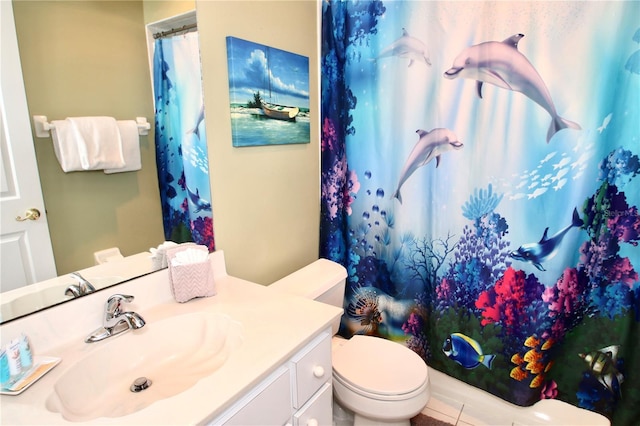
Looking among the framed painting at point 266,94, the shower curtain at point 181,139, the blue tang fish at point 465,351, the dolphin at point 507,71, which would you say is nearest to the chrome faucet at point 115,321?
the shower curtain at point 181,139

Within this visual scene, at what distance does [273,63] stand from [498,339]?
162 centimetres

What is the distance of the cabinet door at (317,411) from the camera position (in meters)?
1.12

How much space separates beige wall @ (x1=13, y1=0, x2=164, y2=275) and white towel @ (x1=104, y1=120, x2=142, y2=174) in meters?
0.02

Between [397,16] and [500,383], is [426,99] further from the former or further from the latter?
[500,383]

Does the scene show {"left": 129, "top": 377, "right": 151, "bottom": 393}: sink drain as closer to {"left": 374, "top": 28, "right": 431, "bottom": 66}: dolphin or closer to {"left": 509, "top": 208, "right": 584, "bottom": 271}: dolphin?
{"left": 509, "top": 208, "right": 584, "bottom": 271}: dolphin

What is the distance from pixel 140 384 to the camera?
100cm

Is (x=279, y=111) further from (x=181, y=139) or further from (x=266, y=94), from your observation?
(x=181, y=139)

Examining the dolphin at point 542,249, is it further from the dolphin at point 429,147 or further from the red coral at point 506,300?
the dolphin at point 429,147

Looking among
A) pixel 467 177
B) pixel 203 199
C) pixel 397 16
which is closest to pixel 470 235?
pixel 467 177

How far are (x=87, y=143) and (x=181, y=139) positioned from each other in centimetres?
33

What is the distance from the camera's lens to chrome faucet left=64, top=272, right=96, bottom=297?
1.07 meters

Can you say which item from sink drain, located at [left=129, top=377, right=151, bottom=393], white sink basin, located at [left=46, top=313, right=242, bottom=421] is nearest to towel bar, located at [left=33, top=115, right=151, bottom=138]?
white sink basin, located at [left=46, top=313, right=242, bottom=421]

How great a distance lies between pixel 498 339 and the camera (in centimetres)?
166

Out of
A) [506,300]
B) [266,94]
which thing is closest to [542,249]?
[506,300]
